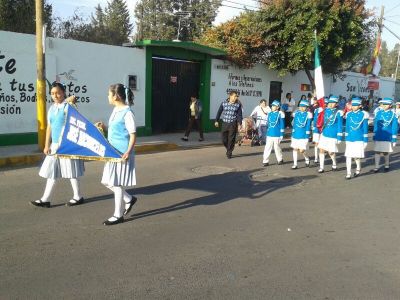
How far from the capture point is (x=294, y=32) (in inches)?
684

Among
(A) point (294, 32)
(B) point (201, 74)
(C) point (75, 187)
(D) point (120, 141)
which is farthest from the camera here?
(A) point (294, 32)

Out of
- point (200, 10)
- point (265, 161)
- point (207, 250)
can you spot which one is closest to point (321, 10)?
point (265, 161)

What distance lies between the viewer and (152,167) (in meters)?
9.70

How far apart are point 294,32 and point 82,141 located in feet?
45.0

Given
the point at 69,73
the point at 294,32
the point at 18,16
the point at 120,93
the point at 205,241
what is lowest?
the point at 205,241

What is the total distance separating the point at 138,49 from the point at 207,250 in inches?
426

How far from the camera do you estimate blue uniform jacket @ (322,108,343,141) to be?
31.6 feet

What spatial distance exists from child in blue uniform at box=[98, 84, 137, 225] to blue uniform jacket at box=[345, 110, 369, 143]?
5.68m

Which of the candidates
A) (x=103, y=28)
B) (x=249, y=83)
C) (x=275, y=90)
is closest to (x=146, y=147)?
(x=249, y=83)

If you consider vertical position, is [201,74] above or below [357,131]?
above

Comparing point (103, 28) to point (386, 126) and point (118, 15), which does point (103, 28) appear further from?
point (386, 126)

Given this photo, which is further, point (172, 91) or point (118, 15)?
point (118, 15)

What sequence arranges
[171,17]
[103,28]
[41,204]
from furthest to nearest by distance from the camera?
[171,17] < [103,28] < [41,204]

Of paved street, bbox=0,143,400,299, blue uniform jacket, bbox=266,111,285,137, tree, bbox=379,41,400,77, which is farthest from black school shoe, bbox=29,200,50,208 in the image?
tree, bbox=379,41,400,77
